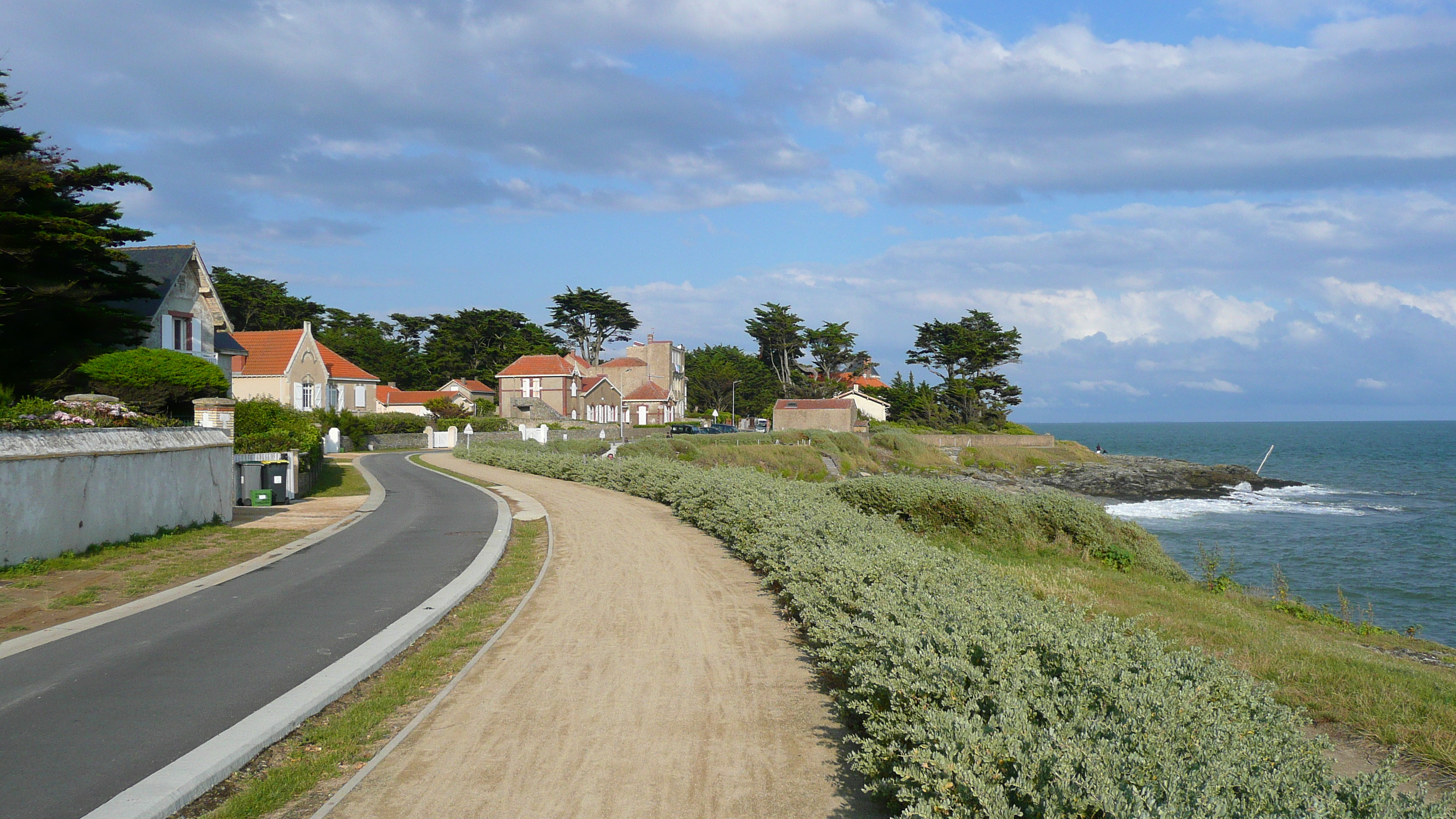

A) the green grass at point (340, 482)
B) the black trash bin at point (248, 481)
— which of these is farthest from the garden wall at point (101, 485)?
the green grass at point (340, 482)

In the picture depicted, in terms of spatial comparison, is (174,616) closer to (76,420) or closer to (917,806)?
(76,420)

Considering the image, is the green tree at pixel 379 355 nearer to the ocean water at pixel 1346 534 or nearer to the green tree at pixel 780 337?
the green tree at pixel 780 337

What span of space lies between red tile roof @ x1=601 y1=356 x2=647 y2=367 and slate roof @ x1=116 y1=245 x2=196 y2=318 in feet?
213

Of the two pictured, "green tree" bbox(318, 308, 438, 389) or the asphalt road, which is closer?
the asphalt road

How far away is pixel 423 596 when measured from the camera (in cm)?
1088

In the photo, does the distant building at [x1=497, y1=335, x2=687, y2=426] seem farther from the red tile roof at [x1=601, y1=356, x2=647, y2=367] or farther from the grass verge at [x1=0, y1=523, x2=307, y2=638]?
the grass verge at [x1=0, y1=523, x2=307, y2=638]

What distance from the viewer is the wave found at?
128 feet

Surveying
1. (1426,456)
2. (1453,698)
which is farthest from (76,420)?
(1426,456)

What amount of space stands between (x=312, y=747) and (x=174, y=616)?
5025mm

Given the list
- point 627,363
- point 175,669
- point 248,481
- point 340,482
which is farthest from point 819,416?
point 175,669

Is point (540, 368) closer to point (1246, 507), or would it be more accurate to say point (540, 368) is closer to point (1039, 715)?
point (1246, 507)

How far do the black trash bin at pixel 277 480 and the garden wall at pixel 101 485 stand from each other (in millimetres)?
4102

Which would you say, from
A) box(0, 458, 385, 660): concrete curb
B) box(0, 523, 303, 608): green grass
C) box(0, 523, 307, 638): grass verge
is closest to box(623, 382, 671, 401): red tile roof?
box(0, 458, 385, 660): concrete curb

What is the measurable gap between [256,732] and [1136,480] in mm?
57462
